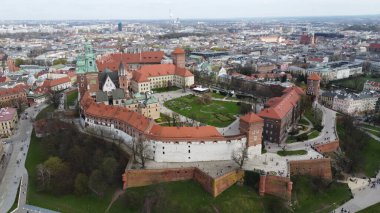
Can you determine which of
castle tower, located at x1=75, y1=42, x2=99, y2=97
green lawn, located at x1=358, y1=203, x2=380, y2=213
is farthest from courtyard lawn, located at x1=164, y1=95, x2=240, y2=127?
green lawn, located at x1=358, y1=203, x2=380, y2=213

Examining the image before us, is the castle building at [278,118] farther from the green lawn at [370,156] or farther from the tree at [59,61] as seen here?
the tree at [59,61]

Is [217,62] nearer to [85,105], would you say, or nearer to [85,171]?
[85,105]

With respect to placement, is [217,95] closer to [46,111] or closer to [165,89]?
[165,89]

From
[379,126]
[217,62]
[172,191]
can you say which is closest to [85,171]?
[172,191]

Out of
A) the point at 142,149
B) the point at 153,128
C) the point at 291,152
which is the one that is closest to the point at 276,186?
the point at 291,152

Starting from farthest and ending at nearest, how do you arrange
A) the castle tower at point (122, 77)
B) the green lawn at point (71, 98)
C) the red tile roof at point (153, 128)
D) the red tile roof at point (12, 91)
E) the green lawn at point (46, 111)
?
the red tile roof at point (12, 91) < the green lawn at point (71, 98) < the castle tower at point (122, 77) < the green lawn at point (46, 111) < the red tile roof at point (153, 128)

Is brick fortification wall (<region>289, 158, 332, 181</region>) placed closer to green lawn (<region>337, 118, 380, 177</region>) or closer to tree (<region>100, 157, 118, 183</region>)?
green lawn (<region>337, 118, 380, 177</region>)

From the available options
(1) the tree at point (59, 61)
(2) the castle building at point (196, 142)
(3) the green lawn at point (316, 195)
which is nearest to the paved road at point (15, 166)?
(2) the castle building at point (196, 142)
